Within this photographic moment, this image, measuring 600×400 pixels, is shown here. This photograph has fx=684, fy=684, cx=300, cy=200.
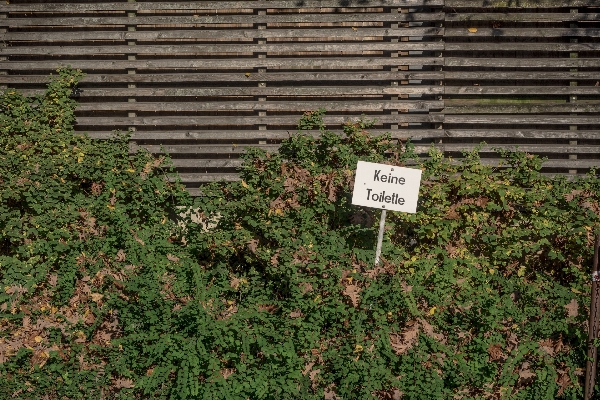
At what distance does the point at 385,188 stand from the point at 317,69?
9.04 ft

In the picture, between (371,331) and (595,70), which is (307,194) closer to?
(371,331)

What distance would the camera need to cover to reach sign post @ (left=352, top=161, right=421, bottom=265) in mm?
5824

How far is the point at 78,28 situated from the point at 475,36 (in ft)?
15.6

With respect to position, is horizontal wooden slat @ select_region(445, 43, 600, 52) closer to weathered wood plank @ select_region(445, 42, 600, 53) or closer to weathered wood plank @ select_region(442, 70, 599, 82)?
weathered wood plank @ select_region(445, 42, 600, 53)

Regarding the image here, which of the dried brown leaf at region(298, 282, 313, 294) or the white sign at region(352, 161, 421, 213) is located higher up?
the white sign at region(352, 161, 421, 213)

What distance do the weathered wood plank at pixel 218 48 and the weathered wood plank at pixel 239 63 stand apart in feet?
0.33

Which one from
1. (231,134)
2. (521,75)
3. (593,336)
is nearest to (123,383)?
(231,134)

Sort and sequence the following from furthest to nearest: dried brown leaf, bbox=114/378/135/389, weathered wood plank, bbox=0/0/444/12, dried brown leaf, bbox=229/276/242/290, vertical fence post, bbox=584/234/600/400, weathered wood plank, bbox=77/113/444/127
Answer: weathered wood plank, bbox=77/113/444/127, weathered wood plank, bbox=0/0/444/12, dried brown leaf, bbox=229/276/242/290, dried brown leaf, bbox=114/378/135/389, vertical fence post, bbox=584/234/600/400

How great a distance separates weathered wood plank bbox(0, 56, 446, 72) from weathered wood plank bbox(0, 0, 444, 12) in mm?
601

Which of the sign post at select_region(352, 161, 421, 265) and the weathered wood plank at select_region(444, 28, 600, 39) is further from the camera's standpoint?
the weathered wood plank at select_region(444, 28, 600, 39)

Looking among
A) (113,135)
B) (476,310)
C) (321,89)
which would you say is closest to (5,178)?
(113,135)

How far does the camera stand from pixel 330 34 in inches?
313

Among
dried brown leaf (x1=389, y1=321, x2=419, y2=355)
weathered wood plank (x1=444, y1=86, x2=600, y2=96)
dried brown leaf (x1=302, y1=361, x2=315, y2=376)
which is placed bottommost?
dried brown leaf (x1=302, y1=361, x2=315, y2=376)

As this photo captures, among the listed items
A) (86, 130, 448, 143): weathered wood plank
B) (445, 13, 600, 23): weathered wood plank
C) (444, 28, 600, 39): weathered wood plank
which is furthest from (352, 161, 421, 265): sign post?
(445, 13, 600, 23): weathered wood plank
